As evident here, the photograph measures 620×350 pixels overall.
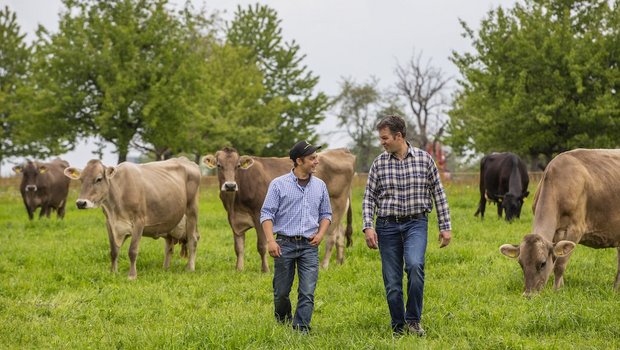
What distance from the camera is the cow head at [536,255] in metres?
8.05

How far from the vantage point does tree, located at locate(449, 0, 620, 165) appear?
3114 cm

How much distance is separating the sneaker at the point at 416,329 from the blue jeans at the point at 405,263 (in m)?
0.04

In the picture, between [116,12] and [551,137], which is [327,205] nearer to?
[551,137]

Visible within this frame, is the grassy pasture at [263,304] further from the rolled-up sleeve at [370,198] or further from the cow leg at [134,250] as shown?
the rolled-up sleeve at [370,198]

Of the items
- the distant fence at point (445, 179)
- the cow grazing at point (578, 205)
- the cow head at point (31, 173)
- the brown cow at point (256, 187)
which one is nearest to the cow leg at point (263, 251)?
the brown cow at point (256, 187)

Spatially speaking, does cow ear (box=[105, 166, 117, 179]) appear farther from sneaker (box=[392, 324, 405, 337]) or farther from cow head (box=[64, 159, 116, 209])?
sneaker (box=[392, 324, 405, 337])

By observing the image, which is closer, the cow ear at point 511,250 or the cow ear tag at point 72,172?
the cow ear at point 511,250

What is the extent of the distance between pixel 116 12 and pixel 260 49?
66.7 feet

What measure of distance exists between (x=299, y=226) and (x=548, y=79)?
28912mm

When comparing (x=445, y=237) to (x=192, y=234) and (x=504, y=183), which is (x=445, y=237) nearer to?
(x=192, y=234)

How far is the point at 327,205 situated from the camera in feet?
21.9

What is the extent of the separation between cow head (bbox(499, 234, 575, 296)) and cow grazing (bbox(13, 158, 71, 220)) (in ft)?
52.8

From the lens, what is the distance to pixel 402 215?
643 cm

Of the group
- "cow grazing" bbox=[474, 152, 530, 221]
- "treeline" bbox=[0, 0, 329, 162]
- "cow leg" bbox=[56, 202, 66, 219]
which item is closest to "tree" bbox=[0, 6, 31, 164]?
"treeline" bbox=[0, 0, 329, 162]
